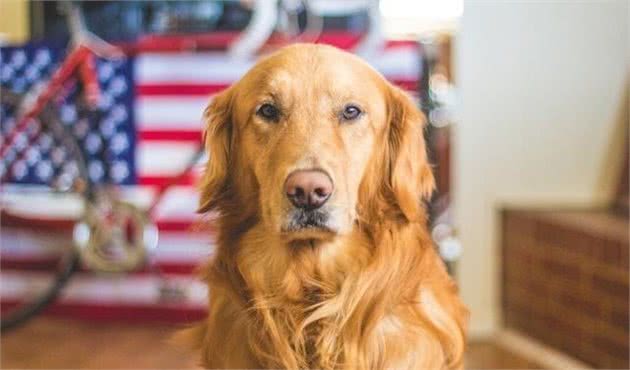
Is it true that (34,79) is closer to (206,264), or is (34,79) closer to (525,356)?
(206,264)

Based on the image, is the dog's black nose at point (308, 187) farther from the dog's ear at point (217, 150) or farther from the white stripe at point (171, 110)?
the white stripe at point (171, 110)

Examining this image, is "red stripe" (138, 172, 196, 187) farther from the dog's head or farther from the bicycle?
the dog's head

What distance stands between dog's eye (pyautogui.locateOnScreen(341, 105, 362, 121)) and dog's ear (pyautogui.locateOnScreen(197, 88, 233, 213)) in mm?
249

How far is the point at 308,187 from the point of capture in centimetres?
135

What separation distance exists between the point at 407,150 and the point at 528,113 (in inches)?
59.6

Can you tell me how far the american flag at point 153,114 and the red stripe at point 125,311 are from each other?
14mm

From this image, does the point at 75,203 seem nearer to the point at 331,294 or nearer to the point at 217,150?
the point at 217,150

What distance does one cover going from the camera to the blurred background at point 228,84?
2924 millimetres

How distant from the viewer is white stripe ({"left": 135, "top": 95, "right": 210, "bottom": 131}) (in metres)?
3.03

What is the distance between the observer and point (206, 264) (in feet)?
5.36

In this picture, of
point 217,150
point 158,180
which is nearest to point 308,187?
point 217,150

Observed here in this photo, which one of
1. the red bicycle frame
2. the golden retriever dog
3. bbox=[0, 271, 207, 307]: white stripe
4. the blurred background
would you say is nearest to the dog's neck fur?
the golden retriever dog

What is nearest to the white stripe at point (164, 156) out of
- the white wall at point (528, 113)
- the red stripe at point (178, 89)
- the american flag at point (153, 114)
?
the american flag at point (153, 114)

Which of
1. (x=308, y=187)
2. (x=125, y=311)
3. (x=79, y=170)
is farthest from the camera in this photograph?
(x=125, y=311)
